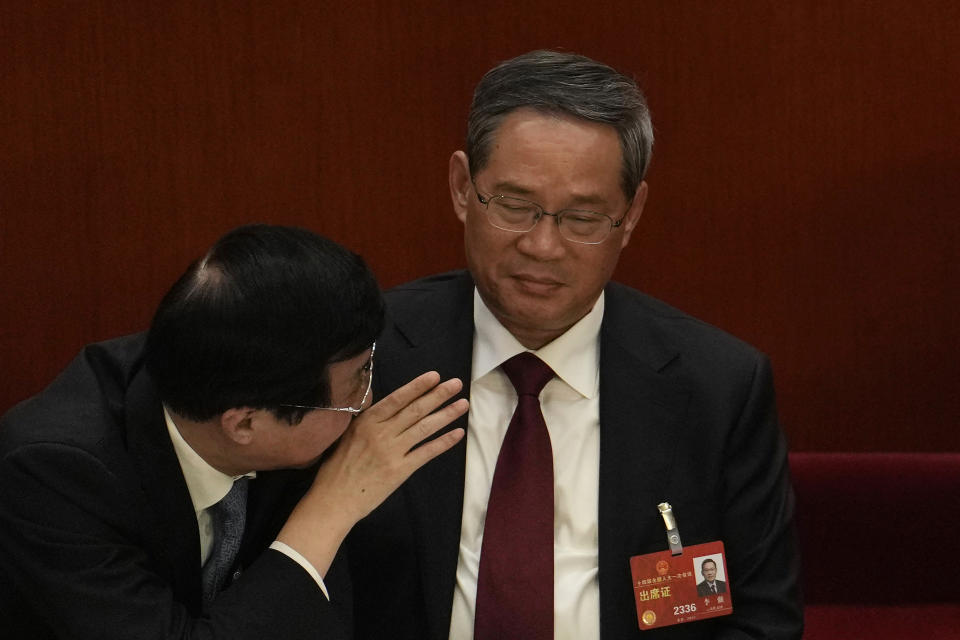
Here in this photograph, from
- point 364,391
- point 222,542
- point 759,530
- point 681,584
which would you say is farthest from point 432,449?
point 759,530

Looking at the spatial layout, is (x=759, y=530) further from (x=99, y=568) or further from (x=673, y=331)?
(x=99, y=568)

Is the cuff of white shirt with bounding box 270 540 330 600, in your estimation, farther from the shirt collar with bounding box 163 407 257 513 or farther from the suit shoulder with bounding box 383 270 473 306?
the suit shoulder with bounding box 383 270 473 306

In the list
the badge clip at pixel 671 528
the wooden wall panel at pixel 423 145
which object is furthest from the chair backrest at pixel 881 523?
the badge clip at pixel 671 528

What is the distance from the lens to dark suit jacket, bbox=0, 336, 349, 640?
5.66 feet

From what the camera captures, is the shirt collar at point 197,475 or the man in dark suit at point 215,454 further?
the shirt collar at point 197,475

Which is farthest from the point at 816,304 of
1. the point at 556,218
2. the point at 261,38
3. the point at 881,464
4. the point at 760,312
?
the point at 261,38

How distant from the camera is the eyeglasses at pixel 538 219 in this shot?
1.98 meters

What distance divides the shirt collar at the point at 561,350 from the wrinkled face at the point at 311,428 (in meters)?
0.31

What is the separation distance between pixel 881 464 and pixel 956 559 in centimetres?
28

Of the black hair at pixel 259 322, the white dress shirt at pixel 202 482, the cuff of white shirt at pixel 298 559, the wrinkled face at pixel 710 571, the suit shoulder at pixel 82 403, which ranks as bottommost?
the wrinkled face at pixel 710 571

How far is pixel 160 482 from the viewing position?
1802mm

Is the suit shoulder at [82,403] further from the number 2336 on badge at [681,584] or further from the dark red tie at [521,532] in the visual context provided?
the number 2336 on badge at [681,584]

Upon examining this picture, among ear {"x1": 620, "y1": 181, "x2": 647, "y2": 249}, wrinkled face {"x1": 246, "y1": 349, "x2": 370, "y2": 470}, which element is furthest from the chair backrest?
wrinkled face {"x1": 246, "y1": 349, "x2": 370, "y2": 470}

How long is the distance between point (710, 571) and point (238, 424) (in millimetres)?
823
